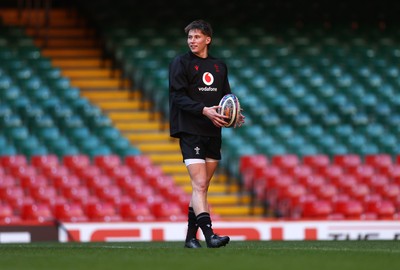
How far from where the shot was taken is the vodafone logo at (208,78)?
31.5 feet

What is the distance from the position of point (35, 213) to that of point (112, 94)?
6397 mm

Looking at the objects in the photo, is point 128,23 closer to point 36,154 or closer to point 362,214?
point 36,154

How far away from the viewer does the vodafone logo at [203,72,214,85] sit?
9594 mm

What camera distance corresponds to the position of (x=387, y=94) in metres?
22.6

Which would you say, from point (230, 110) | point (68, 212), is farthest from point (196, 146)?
point (68, 212)

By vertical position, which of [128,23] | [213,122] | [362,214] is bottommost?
[362,214]

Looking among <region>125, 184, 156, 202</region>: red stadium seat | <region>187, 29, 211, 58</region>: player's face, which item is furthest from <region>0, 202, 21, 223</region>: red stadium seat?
<region>187, 29, 211, 58</region>: player's face

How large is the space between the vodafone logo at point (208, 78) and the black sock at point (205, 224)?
1.10 m

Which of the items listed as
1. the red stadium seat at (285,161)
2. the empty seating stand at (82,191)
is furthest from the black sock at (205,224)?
the red stadium seat at (285,161)

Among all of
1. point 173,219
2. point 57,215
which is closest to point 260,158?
point 173,219

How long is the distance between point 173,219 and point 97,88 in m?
6.43

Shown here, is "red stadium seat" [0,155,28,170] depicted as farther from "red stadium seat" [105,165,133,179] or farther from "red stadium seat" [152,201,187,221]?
"red stadium seat" [152,201,187,221]

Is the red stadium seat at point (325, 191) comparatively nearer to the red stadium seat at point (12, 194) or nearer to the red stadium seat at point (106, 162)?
the red stadium seat at point (106, 162)

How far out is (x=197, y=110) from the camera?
9.36 meters
